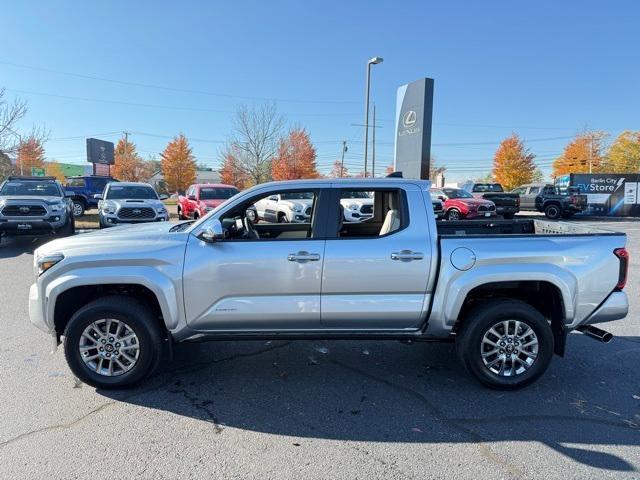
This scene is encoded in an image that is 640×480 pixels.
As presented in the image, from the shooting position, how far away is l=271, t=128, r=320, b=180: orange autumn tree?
38.1 metres

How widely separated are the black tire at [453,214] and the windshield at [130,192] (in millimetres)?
13124

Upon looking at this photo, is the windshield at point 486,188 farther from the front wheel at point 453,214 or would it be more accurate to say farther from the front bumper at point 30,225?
the front bumper at point 30,225

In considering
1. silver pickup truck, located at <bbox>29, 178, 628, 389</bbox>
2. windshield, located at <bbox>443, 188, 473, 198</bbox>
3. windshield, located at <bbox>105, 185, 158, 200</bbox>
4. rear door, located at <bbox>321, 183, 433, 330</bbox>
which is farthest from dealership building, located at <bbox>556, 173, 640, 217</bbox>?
rear door, located at <bbox>321, 183, 433, 330</bbox>

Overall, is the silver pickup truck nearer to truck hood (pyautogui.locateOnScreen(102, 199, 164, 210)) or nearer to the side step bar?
the side step bar

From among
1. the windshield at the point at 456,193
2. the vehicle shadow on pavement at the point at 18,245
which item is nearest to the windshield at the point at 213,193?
the vehicle shadow on pavement at the point at 18,245

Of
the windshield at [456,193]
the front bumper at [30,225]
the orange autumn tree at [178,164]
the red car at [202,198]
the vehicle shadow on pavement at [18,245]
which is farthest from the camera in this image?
the orange autumn tree at [178,164]

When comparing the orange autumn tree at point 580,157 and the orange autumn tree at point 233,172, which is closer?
the orange autumn tree at point 233,172

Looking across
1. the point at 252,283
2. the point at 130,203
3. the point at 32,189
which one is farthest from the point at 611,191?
the point at 32,189

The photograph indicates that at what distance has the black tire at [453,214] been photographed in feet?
66.9

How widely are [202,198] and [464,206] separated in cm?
1153

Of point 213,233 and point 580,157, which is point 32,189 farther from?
point 580,157

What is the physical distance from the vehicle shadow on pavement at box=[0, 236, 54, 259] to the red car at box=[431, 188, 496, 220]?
15.7 metres

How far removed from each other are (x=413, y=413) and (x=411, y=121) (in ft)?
58.8

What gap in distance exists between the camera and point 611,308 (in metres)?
3.84
